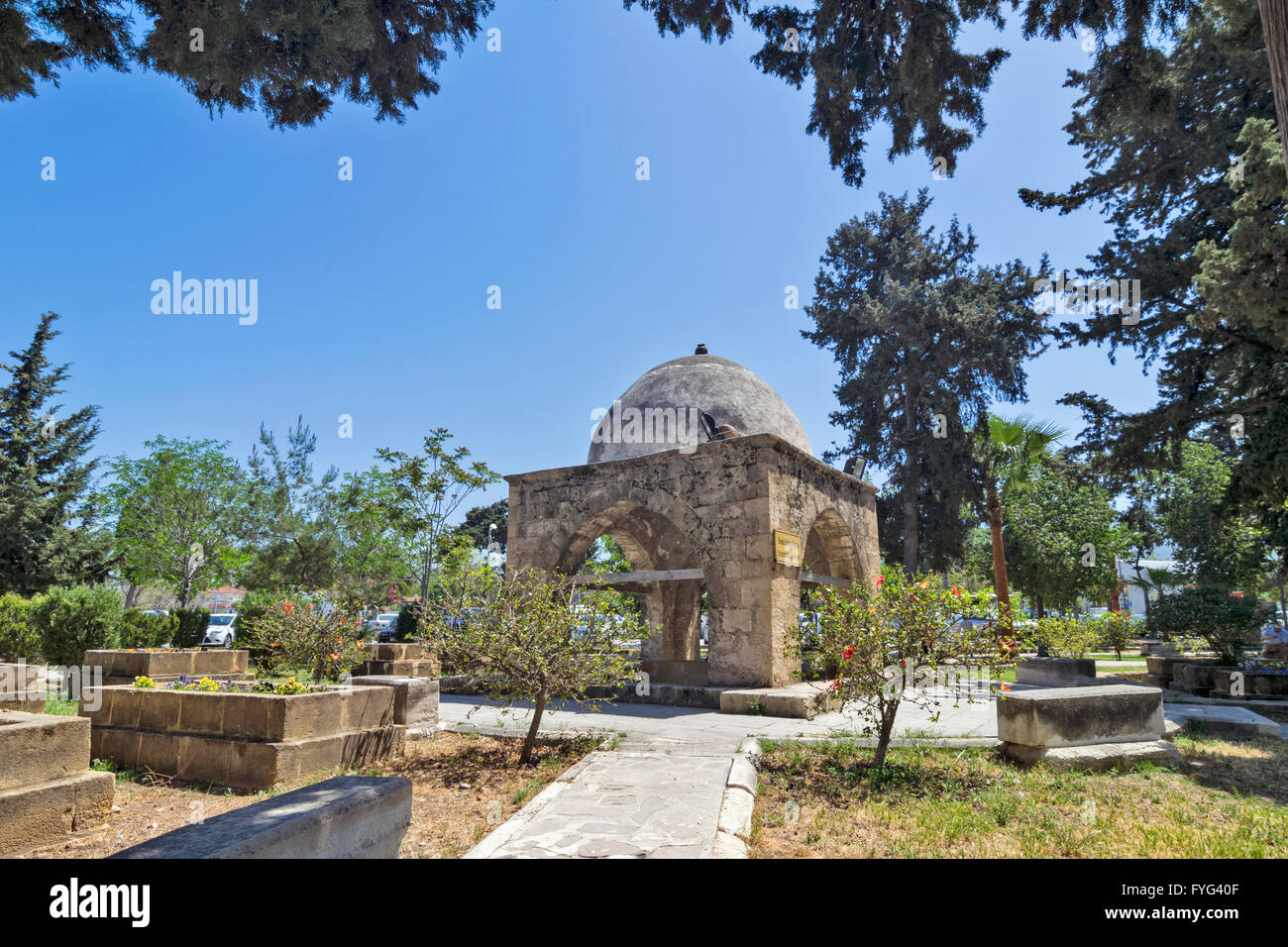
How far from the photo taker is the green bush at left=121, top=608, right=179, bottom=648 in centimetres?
1493

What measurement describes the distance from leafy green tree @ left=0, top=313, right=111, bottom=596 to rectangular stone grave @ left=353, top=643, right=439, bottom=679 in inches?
635

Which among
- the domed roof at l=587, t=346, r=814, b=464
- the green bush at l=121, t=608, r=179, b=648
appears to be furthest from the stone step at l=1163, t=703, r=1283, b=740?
the green bush at l=121, t=608, r=179, b=648

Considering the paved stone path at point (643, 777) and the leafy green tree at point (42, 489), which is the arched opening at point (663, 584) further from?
the leafy green tree at point (42, 489)

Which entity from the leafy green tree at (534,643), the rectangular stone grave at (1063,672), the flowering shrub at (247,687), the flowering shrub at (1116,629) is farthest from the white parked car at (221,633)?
the flowering shrub at (1116,629)

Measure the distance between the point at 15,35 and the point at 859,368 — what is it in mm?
24362

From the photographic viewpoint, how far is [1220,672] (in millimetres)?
12148

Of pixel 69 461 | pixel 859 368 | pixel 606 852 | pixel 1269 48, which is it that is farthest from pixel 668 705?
pixel 69 461

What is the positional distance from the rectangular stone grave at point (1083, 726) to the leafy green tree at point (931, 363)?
1662 cm

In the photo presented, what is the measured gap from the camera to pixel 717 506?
1068 cm

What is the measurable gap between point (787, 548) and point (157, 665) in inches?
354

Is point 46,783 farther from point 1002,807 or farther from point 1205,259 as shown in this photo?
point 1205,259

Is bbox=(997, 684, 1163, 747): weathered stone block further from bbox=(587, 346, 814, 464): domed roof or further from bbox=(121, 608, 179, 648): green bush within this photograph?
bbox=(121, 608, 179, 648): green bush

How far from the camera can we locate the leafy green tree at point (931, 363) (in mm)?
22812
